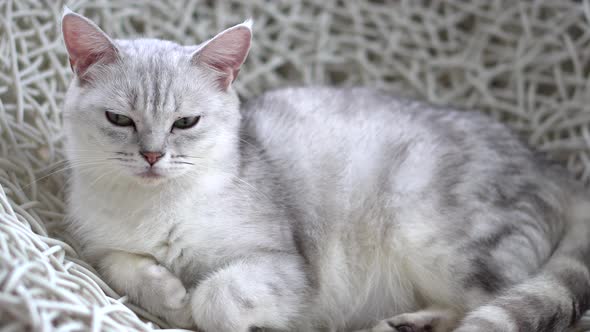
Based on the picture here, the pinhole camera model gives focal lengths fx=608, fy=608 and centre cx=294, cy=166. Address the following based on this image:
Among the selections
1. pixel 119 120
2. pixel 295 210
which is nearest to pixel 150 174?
pixel 119 120

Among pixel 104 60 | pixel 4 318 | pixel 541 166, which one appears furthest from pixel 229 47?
pixel 541 166

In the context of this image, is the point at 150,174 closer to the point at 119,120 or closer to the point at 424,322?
the point at 119,120

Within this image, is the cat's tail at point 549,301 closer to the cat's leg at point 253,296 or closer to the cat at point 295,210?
the cat at point 295,210

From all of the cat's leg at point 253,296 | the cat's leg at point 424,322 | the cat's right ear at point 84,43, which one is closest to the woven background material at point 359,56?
the cat's right ear at point 84,43

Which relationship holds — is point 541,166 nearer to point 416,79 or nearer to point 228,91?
point 416,79

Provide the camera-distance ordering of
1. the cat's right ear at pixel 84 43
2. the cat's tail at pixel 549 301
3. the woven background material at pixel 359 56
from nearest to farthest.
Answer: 1. the cat's tail at pixel 549 301
2. the cat's right ear at pixel 84 43
3. the woven background material at pixel 359 56

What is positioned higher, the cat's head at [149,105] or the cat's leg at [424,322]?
the cat's head at [149,105]

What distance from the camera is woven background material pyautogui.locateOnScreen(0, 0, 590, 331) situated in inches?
105

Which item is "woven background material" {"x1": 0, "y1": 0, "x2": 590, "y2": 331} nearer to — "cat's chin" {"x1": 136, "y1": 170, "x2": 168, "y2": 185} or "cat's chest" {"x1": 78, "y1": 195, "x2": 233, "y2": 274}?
"cat's chest" {"x1": 78, "y1": 195, "x2": 233, "y2": 274}

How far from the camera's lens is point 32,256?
1910mm

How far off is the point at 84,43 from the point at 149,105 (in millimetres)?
359

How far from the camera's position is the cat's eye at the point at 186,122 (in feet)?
7.10

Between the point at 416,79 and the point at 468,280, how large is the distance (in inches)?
61.0

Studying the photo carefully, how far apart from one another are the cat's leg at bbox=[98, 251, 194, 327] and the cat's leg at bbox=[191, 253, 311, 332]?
69 mm
